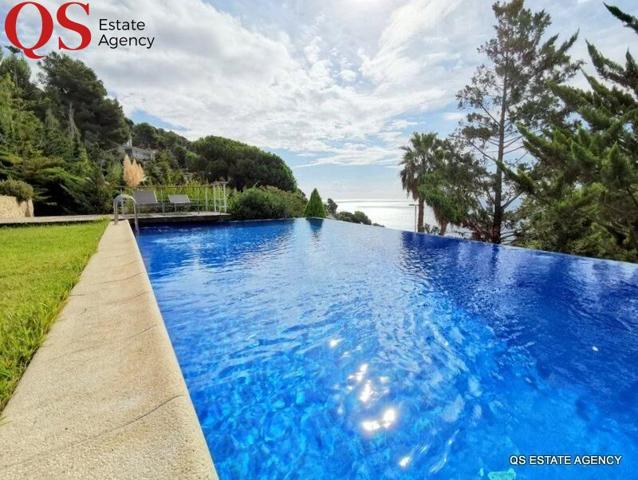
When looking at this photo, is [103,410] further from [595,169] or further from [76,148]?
[76,148]

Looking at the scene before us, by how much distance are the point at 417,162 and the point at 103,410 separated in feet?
73.9

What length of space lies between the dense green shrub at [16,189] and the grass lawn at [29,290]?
7952mm

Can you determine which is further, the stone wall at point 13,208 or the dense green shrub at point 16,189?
the dense green shrub at point 16,189

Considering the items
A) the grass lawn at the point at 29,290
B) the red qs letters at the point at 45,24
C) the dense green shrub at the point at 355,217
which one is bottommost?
the grass lawn at the point at 29,290

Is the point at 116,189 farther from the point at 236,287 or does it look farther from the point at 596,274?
the point at 596,274

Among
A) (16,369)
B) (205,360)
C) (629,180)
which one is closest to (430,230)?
(629,180)

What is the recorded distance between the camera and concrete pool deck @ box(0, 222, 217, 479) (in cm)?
124

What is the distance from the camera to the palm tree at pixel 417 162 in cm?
2050

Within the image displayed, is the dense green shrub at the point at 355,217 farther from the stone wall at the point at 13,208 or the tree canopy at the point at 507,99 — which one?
the stone wall at the point at 13,208

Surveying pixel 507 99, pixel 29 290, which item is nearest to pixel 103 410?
pixel 29 290

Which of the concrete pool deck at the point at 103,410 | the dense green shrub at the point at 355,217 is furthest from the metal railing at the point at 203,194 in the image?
the concrete pool deck at the point at 103,410

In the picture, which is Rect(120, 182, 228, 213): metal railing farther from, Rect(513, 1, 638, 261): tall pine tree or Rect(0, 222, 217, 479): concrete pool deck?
Rect(0, 222, 217, 479): concrete pool deck

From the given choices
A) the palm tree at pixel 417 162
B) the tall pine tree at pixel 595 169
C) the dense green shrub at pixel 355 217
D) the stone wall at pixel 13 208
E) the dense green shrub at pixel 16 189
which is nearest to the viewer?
the tall pine tree at pixel 595 169

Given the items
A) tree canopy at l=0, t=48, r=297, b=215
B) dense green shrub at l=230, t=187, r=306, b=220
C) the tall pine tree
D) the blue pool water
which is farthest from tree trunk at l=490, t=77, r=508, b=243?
tree canopy at l=0, t=48, r=297, b=215
